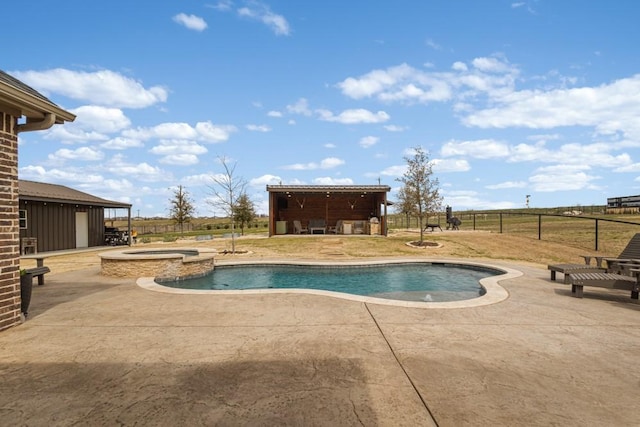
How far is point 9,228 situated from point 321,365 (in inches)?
191

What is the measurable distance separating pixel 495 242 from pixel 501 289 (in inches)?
410

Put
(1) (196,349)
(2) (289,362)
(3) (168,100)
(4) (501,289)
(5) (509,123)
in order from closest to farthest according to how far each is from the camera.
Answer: (2) (289,362) < (1) (196,349) < (4) (501,289) < (3) (168,100) < (5) (509,123)

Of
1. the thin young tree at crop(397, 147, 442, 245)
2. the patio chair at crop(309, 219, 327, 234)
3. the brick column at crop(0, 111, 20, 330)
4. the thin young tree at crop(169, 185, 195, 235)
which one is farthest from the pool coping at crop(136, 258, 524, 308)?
the thin young tree at crop(169, 185, 195, 235)

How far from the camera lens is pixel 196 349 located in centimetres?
373

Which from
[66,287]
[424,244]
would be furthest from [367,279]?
[66,287]

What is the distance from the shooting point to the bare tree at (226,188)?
16.5 metres

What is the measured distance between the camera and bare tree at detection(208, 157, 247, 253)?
16531 millimetres

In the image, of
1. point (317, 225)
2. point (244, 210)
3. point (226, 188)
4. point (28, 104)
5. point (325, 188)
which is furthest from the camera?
point (244, 210)

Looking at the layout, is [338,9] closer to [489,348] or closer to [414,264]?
[414,264]

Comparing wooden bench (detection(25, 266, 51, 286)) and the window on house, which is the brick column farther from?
the window on house

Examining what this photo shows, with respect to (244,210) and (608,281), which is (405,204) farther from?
(608,281)

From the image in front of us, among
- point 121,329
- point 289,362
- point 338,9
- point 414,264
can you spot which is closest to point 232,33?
point 338,9

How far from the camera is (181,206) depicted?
39.9m

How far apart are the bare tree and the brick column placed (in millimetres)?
11311
